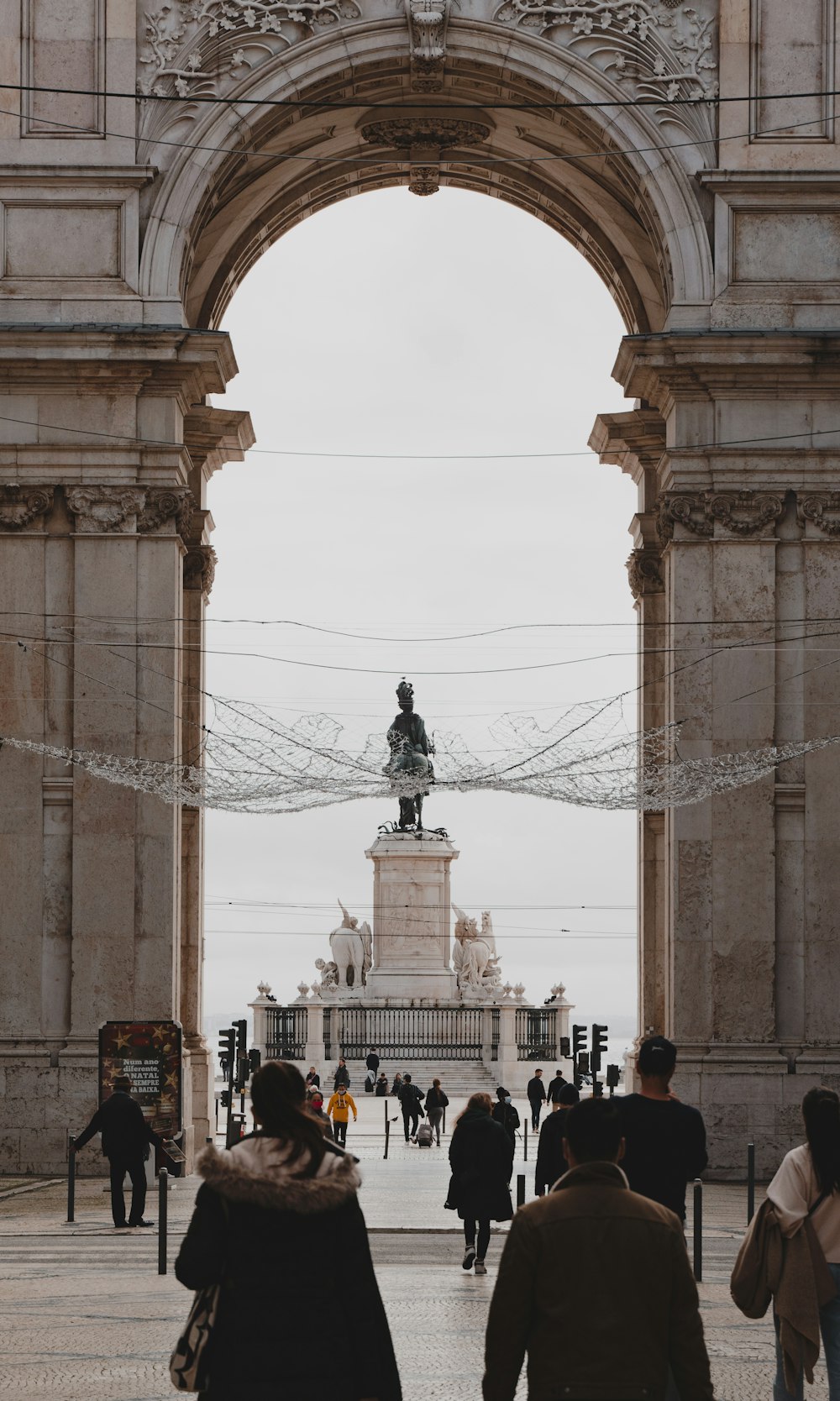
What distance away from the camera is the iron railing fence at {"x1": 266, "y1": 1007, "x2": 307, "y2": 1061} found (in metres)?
63.3

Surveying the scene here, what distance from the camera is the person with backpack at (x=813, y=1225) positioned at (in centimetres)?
998

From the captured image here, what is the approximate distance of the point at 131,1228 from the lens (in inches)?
912

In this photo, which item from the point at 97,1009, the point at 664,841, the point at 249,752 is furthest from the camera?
the point at 664,841

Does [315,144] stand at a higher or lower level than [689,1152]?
higher

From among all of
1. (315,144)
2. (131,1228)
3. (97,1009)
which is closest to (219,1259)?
(131,1228)

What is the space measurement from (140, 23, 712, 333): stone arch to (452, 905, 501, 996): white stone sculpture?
33015 millimetres

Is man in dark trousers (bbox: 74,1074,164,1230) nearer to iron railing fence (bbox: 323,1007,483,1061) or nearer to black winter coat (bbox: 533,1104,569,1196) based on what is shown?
black winter coat (bbox: 533,1104,569,1196)

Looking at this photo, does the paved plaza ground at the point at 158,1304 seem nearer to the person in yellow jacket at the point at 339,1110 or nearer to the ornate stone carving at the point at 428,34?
the person in yellow jacket at the point at 339,1110

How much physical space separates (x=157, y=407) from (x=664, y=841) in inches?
399

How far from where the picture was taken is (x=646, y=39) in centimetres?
3192

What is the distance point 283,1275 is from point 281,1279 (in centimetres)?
1

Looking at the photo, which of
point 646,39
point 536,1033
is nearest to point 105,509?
point 646,39

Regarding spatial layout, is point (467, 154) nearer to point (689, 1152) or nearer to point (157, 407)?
point (157, 407)

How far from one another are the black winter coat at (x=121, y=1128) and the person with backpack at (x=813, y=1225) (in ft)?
45.1
